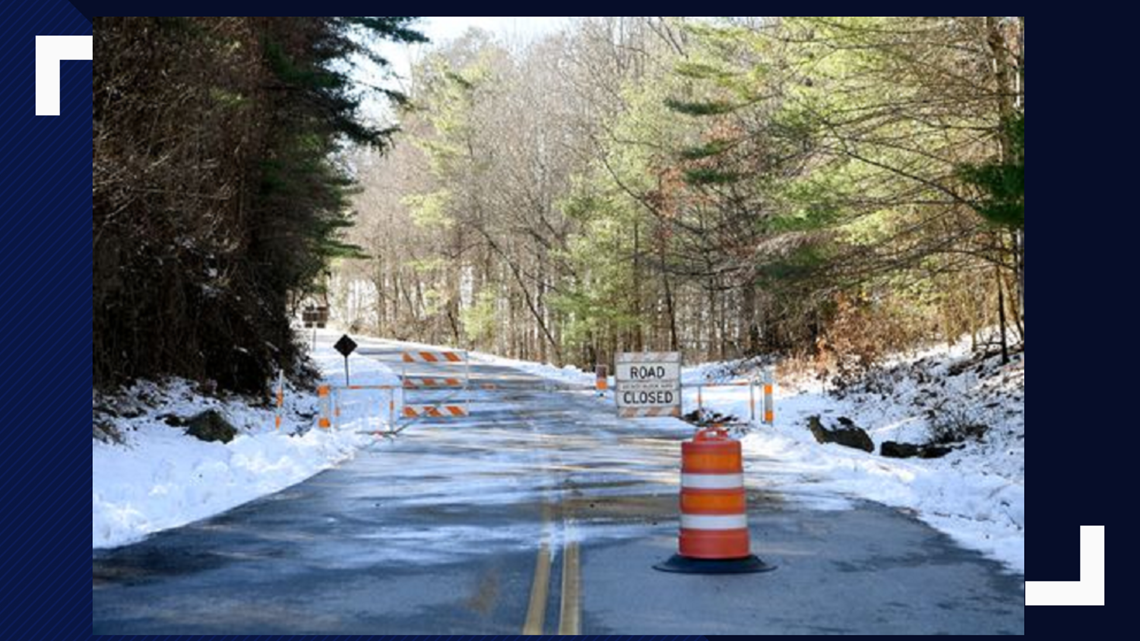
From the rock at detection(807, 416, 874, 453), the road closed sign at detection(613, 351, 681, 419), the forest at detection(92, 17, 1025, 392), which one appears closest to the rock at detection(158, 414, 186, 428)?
the forest at detection(92, 17, 1025, 392)

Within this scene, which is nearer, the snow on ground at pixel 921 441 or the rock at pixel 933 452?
the snow on ground at pixel 921 441

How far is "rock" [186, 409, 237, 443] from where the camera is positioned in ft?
71.6

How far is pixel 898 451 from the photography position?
2139 cm

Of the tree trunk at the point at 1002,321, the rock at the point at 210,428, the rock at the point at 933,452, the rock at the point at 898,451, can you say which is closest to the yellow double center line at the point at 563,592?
the rock at the point at 898,451

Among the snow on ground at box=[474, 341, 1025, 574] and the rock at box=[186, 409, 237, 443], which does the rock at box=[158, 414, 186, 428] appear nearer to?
the rock at box=[186, 409, 237, 443]

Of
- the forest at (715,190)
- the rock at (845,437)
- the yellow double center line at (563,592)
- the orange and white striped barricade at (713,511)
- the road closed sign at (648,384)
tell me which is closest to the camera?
the yellow double center line at (563,592)

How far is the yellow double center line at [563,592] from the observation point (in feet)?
25.7

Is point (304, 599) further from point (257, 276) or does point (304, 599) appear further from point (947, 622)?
point (257, 276)

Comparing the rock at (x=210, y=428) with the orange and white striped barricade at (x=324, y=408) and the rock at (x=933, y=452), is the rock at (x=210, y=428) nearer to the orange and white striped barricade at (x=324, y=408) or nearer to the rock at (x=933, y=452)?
the orange and white striped barricade at (x=324, y=408)

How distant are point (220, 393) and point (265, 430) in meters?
2.42

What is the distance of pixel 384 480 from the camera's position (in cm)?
1698

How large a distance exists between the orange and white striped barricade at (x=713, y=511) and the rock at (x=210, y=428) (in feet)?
44.3

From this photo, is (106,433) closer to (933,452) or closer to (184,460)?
(184,460)

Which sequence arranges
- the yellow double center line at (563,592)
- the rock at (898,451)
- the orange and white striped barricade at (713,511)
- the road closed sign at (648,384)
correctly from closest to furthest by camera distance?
1. the yellow double center line at (563,592)
2. the orange and white striped barricade at (713,511)
3. the road closed sign at (648,384)
4. the rock at (898,451)
